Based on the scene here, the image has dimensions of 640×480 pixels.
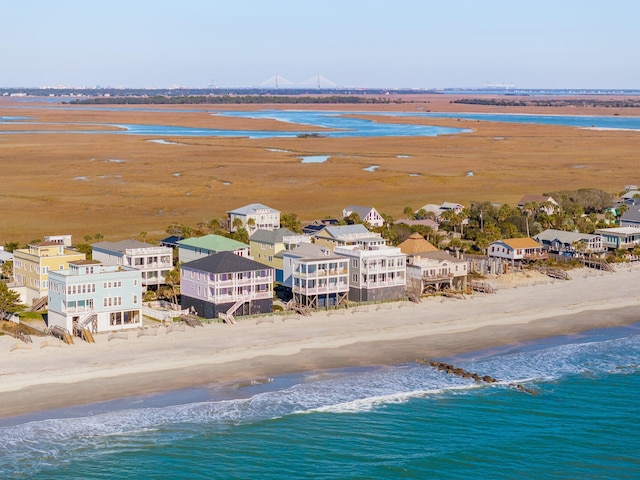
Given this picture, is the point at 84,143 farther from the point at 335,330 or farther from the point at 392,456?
the point at 392,456

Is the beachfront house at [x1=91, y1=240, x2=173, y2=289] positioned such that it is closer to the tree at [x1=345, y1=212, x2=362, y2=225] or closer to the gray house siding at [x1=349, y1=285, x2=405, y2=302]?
the gray house siding at [x1=349, y1=285, x2=405, y2=302]

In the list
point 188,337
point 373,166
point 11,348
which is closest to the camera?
point 11,348

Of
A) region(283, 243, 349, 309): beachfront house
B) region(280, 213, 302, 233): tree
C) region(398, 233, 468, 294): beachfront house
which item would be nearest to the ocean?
region(283, 243, 349, 309): beachfront house

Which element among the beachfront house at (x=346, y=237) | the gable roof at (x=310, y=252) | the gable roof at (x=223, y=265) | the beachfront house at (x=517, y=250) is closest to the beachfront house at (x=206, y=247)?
the gable roof at (x=310, y=252)

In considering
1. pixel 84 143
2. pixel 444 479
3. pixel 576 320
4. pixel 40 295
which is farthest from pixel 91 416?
pixel 84 143

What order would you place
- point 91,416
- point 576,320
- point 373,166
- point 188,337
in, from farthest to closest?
point 373,166 → point 576,320 → point 188,337 → point 91,416

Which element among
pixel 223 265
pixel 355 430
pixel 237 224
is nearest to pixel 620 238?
pixel 237 224

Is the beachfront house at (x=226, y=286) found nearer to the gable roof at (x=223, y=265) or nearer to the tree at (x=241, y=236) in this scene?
the gable roof at (x=223, y=265)
